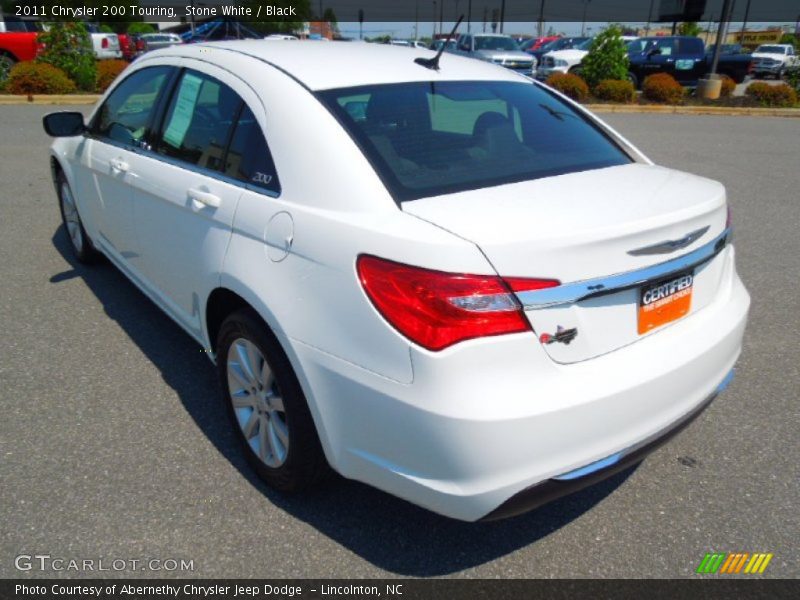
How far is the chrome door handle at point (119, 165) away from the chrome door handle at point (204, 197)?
3.06ft

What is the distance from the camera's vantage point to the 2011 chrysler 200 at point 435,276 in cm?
183

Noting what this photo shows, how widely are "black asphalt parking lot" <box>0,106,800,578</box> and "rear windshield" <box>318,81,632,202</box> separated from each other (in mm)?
1300

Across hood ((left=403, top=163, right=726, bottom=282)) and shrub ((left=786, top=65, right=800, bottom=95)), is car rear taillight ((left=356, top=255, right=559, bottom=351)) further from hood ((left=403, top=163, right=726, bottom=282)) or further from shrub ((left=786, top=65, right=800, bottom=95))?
shrub ((left=786, top=65, right=800, bottom=95))

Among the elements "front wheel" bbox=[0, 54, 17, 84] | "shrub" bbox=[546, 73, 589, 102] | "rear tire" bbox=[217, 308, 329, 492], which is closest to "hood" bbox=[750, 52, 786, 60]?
"shrub" bbox=[546, 73, 589, 102]

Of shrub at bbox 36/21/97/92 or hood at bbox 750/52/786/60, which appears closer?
shrub at bbox 36/21/97/92

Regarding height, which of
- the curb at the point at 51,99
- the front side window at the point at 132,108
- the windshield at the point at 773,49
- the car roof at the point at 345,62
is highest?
the car roof at the point at 345,62

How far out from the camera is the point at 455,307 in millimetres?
1805

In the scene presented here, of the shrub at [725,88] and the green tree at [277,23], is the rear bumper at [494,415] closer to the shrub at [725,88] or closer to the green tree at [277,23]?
the shrub at [725,88]

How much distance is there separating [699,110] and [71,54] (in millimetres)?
15956

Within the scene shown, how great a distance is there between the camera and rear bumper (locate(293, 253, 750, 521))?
1807 mm

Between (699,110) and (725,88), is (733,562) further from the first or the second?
(725,88)

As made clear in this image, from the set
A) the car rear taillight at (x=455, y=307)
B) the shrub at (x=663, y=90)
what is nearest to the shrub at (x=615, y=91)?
the shrub at (x=663, y=90)
